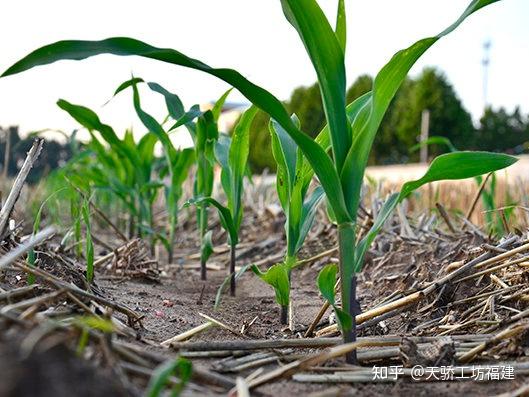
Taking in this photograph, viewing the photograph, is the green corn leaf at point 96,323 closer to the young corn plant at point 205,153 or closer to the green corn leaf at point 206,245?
the young corn plant at point 205,153

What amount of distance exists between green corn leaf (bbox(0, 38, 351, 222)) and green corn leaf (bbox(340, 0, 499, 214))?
49 millimetres

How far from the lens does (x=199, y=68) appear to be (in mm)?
1132

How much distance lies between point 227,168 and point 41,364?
1.71 metres

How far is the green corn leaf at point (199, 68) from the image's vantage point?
1013 millimetres

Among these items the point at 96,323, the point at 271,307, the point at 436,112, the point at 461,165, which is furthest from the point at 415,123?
the point at 96,323

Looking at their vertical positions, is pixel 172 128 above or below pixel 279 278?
above

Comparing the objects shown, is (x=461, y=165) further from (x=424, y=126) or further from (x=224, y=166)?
(x=424, y=126)

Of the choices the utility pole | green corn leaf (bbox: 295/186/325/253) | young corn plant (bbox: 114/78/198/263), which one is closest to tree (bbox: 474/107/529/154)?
the utility pole

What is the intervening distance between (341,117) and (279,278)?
1.97ft

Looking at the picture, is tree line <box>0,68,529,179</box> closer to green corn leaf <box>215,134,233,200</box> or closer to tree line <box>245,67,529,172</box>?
tree line <box>245,67,529,172</box>

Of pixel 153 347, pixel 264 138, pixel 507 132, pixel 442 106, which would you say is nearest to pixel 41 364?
pixel 153 347

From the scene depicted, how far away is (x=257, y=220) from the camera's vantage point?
4496 mm

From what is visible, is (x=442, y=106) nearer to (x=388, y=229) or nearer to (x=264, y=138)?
(x=264, y=138)

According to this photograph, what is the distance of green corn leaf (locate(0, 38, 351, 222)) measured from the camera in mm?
1013
